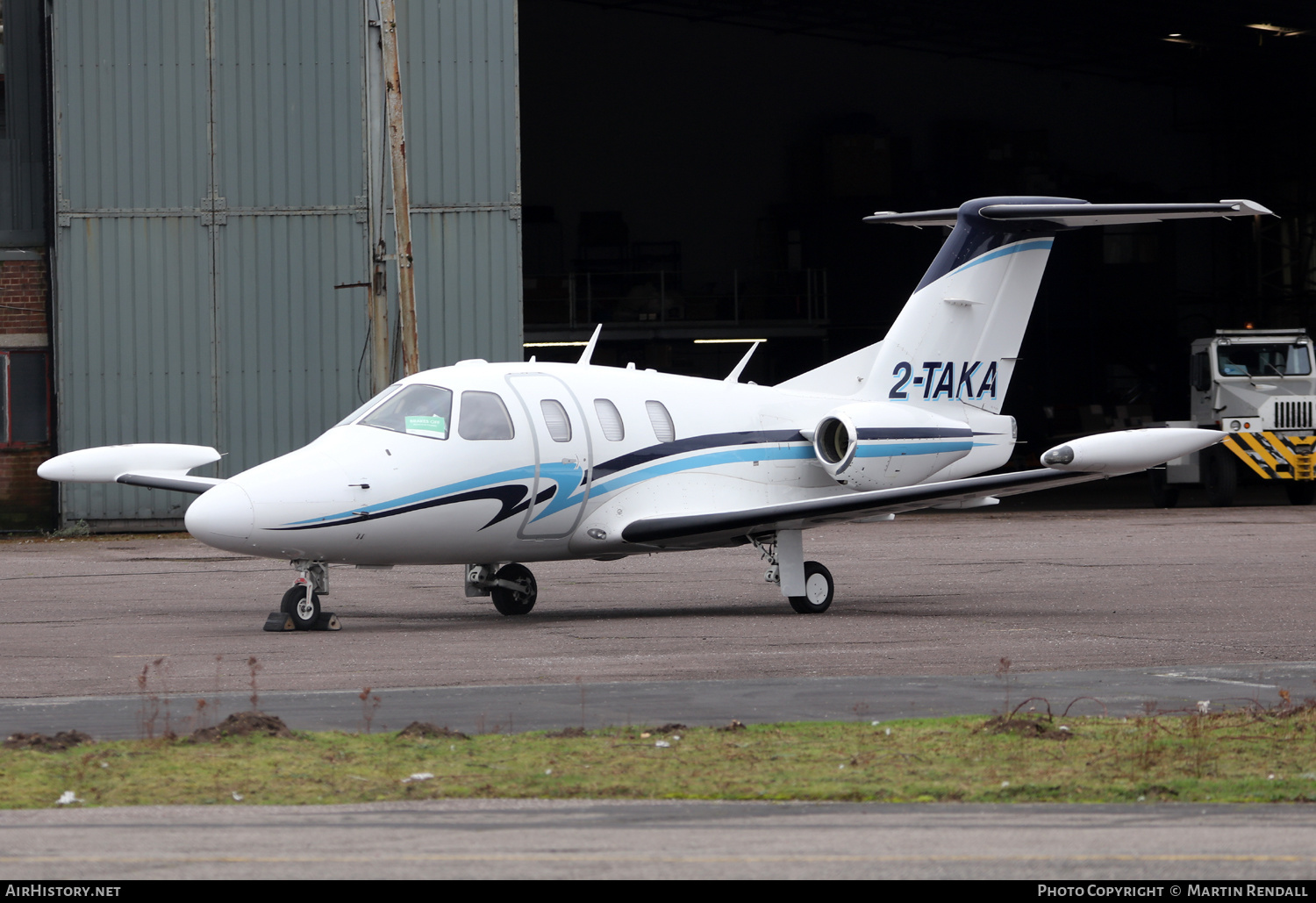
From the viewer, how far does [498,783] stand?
728 cm

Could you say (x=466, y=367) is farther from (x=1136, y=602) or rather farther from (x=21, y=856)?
(x=21, y=856)

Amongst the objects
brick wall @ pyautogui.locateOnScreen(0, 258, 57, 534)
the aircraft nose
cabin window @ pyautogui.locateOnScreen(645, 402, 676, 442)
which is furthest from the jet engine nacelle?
brick wall @ pyautogui.locateOnScreen(0, 258, 57, 534)

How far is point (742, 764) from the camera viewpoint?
7707 mm

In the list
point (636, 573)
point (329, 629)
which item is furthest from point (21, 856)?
point (636, 573)

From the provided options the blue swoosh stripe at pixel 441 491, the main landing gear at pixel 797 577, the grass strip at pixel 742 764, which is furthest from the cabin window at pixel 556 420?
the grass strip at pixel 742 764

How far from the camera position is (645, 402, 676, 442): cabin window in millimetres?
15398

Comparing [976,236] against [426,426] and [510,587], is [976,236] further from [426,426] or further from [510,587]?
[426,426]

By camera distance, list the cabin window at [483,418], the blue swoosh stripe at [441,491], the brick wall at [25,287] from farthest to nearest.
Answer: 1. the brick wall at [25,287]
2. the cabin window at [483,418]
3. the blue swoosh stripe at [441,491]

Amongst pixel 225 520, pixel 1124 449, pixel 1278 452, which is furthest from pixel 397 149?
pixel 1278 452

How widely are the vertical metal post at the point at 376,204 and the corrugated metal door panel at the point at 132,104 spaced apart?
5.09 metres

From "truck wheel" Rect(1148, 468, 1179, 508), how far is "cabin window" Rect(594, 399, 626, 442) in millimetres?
21790

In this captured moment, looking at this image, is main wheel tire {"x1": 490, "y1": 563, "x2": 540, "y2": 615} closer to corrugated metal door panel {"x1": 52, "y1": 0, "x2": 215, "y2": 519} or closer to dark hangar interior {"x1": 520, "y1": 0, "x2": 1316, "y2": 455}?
corrugated metal door panel {"x1": 52, "y1": 0, "x2": 215, "y2": 519}

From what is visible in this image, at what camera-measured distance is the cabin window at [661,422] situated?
1540cm

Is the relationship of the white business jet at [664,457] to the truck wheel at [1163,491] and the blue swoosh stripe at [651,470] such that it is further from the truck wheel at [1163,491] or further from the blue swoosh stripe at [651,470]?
the truck wheel at [1163,491]
